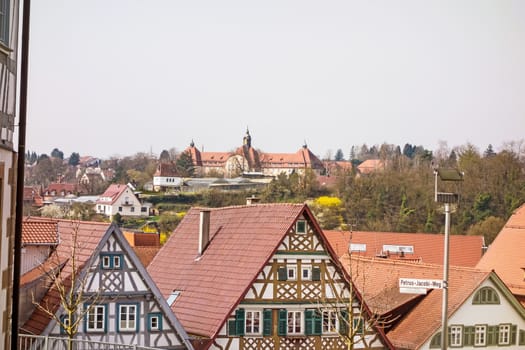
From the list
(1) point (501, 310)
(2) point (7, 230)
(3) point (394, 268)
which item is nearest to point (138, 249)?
(3) point (394, 268)

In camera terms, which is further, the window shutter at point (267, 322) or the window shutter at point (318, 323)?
the window shutter at point (318, 323)

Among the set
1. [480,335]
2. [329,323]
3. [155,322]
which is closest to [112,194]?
[480,335]

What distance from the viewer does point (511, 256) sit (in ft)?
153

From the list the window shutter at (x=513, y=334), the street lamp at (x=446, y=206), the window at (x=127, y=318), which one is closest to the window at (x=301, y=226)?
the window at (x=127, y=318)

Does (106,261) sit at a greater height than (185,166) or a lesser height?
lesser

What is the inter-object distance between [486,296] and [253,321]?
34.9ft

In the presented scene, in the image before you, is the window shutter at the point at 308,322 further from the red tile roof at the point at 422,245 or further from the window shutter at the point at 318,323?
the red tile roof at the point at 422,245

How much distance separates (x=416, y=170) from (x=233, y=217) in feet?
273

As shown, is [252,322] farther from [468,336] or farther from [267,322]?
[468,336]

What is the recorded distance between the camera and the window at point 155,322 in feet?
88.8

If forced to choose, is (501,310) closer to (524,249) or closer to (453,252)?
(524,249)

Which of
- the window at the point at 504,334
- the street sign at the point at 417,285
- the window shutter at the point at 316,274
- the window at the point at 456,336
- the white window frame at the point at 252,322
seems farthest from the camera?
the window at the point at 504,334

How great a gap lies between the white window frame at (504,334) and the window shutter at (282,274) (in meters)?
10.4

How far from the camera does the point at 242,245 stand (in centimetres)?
3131
